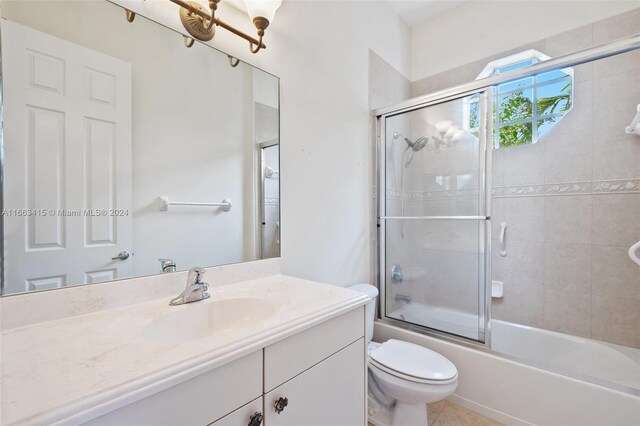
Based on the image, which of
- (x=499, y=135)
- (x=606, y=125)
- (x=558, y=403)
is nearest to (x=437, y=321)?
(x=558, y=403)

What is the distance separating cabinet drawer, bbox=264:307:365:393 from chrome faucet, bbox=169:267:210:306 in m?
0.40

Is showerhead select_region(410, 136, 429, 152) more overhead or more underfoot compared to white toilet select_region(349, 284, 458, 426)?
more overhead

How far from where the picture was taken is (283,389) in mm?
726

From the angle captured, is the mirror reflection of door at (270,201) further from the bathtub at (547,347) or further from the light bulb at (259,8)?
the bathtub at (547,347)

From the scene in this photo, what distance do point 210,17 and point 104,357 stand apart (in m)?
1.14

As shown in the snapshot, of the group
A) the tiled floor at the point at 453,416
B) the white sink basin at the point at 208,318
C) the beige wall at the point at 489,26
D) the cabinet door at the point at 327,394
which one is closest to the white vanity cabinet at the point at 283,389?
the cabinet door at the point at 327,394

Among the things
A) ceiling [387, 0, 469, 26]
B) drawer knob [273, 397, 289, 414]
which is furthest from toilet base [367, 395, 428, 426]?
ceiling [387, 0, 469, 26]

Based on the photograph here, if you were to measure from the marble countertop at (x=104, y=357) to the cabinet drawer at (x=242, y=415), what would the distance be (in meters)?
0.14

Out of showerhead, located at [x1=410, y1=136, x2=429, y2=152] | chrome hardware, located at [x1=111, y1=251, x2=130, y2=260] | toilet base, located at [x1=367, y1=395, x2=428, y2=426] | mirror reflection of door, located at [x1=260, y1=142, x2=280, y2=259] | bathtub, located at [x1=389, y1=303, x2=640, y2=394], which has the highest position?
showerhead, located at [x1=410, y1=136, x2=429, y2=152]

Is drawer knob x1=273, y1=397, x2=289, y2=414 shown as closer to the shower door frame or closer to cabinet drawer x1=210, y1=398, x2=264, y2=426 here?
cabinet drawer x1=210, y1=398, x2=264, y2=426

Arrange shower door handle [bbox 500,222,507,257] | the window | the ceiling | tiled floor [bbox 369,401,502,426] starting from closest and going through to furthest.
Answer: tiled floor [bbox 369,401,502,426]
the window
shower door handle [bbox 500,222,507,257]
the ceiling

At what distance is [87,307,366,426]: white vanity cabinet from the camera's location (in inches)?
20.7

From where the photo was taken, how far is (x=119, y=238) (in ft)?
2.94

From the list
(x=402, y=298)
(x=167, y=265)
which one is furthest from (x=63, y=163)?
(x=402, y=298)
